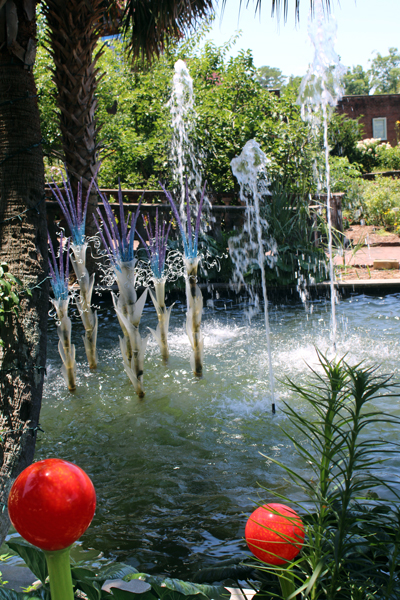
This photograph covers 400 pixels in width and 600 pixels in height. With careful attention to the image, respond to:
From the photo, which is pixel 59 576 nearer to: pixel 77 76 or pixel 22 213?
pixel 22 213

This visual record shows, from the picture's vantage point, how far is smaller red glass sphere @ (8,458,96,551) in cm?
67

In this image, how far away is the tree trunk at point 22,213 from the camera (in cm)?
237

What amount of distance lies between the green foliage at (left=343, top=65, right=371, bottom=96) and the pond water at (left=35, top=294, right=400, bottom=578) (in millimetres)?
92197

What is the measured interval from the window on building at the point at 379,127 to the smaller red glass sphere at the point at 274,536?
3351 centimetres

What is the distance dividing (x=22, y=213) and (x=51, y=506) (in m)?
2.04

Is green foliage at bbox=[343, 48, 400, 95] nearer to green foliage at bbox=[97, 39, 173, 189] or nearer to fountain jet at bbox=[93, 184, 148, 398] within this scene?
green foliage at bbox=[97, 39, 173, 189]

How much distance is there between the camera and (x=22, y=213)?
2.44 meters

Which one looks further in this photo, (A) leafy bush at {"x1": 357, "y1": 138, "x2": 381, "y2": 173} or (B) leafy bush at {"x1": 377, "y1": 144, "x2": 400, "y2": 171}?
(B) leafy bush at {"x1": 377, "y1": 144, "x2": 400, "y2": 171}

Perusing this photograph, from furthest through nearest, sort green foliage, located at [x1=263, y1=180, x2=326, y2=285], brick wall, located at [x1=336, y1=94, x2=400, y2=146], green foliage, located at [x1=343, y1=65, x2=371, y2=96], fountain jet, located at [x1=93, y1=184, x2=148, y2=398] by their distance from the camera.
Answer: green foliage, located at [x1=343, y1=65, x2=371, y2=96] < brick wall, located at [x1=336, y1=94, x2=400, y2=146] < green foliage, located at [x1=263, y1=180, x2=326, y2=285] < fountain jet, located at [x1=93, y1=184, x2=148, y2=398]

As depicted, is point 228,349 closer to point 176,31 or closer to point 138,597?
point 138,597

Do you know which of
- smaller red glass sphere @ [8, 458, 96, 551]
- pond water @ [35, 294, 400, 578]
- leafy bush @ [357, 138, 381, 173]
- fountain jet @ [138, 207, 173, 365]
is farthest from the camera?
leafy bush @ [357, 138, 381, 173]

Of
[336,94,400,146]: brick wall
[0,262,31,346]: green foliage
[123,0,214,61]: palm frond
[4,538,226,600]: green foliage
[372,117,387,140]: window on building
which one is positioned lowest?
[4,538,226,600]: green foliage

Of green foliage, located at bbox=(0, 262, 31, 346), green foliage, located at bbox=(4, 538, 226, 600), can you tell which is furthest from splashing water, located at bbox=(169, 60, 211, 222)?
green foliage, located at bbox=(4, 538, 226, 600)

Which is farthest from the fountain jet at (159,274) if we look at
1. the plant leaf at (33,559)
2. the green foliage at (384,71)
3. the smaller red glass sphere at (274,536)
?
the green foliage at (384,71)
